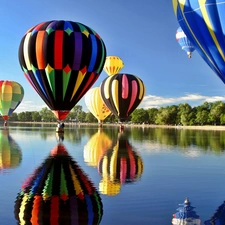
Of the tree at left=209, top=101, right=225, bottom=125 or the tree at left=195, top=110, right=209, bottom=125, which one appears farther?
the tree at left=195, top=110, right=209, bottom=125

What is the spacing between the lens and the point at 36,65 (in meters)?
27.8

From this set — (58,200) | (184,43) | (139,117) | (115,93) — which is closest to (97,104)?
(115,93)

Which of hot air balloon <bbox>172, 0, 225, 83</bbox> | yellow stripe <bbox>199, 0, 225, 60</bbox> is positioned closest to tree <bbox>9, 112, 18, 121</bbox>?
hot air balloon <bbox>172, 0, 225, 83</bbox>

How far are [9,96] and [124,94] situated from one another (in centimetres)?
1902

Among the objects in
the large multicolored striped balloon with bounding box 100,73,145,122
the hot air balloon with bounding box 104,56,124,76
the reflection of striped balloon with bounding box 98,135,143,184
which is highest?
the hot air balloon with bounding box 104,56,124,76

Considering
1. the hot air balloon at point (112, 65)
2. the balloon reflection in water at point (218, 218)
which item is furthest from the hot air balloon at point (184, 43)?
the balloon reflection in water at point (218, 218)

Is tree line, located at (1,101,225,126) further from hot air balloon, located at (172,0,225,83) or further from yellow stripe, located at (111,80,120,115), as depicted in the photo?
hot air balloon, located at (172,0,225,83)

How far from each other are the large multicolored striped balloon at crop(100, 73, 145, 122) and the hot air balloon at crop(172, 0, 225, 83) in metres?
28.7

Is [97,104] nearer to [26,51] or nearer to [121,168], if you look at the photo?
[26,51]

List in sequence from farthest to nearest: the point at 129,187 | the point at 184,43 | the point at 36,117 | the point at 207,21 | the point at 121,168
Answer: the point at 36,117
the point at 184,43
the point at 207,21
the point at 121,168
the point at 129,187

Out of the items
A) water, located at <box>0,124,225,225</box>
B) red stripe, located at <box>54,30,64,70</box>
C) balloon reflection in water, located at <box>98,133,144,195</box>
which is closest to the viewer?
water, located at <box>0,124,225,225</box>

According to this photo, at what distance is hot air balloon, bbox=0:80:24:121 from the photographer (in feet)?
169

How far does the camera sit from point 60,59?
27.1 meters

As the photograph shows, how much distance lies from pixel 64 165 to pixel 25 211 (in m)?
6.46
